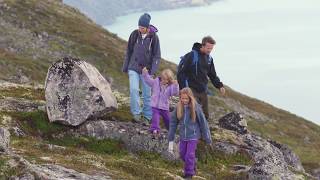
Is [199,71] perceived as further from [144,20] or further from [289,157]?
[289,157]

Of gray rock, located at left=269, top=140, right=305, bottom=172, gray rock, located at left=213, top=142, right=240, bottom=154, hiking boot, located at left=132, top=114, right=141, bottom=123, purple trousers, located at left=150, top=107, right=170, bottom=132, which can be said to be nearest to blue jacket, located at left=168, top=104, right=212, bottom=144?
purple trousers, located at left=150, top=107, right=170, bottom=132

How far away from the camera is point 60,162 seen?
18375mm

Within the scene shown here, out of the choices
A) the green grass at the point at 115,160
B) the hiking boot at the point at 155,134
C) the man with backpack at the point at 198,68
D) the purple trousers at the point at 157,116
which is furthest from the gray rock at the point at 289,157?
the purple trousers at the point at 157,116

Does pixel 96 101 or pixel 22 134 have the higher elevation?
pixel 96 101

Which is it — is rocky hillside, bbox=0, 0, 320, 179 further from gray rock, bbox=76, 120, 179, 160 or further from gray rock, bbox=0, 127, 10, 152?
gray rock, bbox=0, 127, 10, 152

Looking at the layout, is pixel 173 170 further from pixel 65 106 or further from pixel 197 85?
pixel 65 106

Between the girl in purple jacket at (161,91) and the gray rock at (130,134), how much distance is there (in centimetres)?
52

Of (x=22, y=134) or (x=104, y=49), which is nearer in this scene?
(x=22, y=134)

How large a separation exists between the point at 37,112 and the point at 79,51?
232 feet

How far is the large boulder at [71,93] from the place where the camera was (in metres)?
24.3

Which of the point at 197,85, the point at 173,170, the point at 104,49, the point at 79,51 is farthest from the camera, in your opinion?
the point at 104,49

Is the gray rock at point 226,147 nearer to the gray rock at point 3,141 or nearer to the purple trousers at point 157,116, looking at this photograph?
the purple trousers at point 157,116

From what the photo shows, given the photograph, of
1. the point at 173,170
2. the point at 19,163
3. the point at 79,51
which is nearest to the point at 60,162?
the point at 19,163

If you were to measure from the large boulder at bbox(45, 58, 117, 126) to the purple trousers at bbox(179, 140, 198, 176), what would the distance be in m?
6.65
